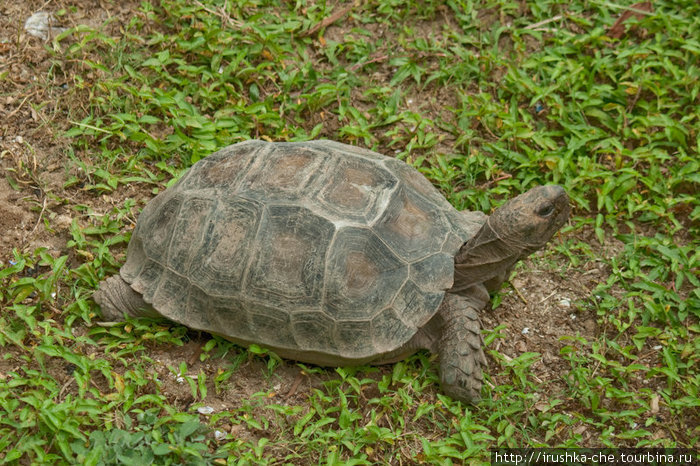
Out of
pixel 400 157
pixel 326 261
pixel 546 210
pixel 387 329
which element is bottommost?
pixel 400 157

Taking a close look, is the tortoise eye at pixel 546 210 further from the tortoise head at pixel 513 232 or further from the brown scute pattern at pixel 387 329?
the brown scute pattern at pixel 387 329

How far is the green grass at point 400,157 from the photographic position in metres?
4.15

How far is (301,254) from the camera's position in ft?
14.1

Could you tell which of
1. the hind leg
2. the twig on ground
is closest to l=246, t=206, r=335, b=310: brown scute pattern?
the hind leg

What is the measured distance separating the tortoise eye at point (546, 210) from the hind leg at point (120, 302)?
8.49 ft

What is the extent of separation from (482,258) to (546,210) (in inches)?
19.7

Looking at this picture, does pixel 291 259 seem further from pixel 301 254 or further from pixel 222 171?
pixel 222 171

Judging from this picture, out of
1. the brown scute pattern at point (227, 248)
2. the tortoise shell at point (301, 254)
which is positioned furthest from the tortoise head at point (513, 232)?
the brown scute pattern at point (227, 248)

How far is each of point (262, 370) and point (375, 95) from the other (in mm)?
2931

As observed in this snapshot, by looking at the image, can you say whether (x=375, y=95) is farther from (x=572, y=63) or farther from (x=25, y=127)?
(x=25, y=127)

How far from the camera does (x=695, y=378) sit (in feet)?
14.7

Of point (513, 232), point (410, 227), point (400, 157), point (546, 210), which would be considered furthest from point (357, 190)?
point (400, 157)

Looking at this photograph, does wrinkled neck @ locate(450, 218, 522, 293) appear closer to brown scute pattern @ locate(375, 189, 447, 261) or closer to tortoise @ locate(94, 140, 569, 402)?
tortoise @ locate(94, 140, 569, 402)

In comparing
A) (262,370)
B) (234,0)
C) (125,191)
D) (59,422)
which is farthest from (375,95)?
(59,422)
